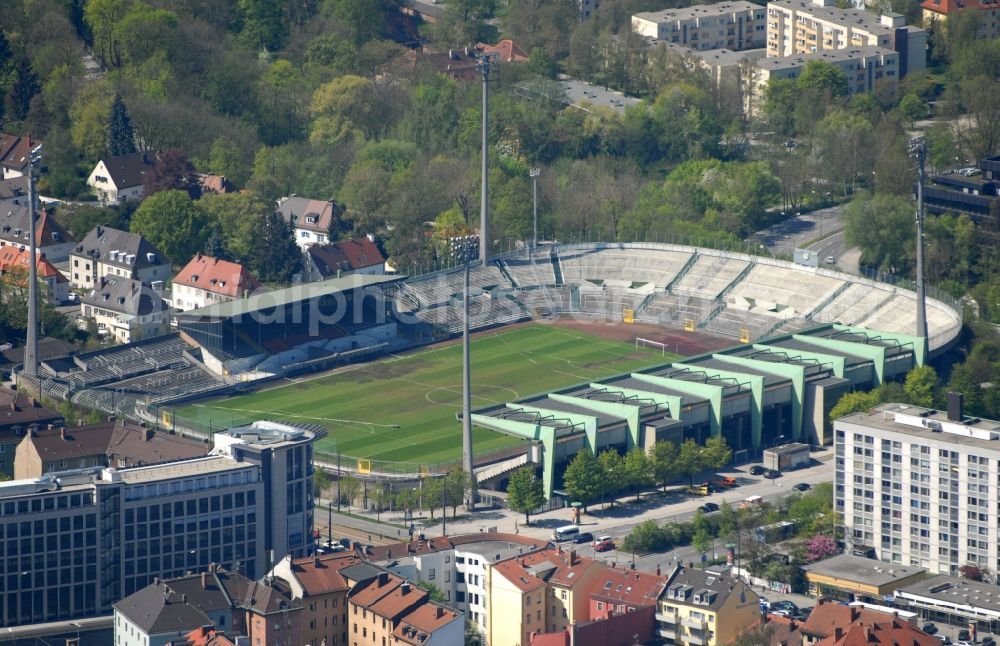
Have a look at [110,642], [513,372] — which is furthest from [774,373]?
[110,642]

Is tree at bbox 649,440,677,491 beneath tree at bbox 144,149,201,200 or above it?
beneath

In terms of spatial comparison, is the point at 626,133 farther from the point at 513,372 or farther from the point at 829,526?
the point at 829,526

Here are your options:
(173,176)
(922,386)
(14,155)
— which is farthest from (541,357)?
(14,155)

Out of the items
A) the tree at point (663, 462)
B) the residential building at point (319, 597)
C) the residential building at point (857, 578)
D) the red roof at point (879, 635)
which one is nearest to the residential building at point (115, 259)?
the tree at point (663, 462)

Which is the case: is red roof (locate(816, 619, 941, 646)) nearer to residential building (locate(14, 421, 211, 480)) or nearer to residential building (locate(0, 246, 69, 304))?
residential building (locate(14, 421, 211, 480))

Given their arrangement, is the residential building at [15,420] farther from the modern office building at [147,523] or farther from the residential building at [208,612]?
the residential building at [208,612]

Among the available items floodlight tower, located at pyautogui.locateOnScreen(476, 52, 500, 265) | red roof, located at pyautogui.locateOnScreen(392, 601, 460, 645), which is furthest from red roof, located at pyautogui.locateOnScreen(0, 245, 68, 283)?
red roof, located at pyautogui.locateOnScreen(392, 601, 460, 645)
